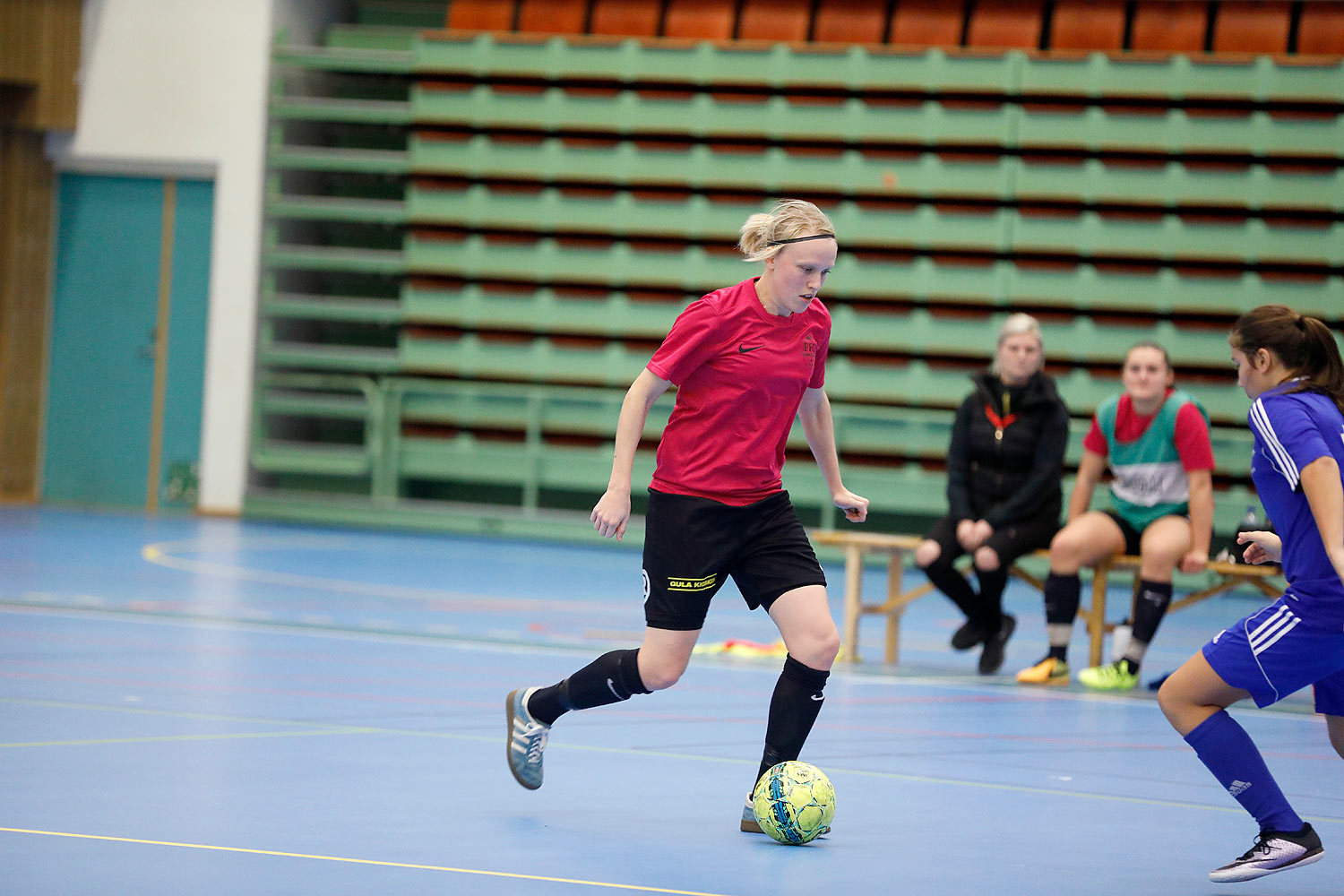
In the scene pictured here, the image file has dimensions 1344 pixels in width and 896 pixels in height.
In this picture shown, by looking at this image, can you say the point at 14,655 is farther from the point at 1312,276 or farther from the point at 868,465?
the point at 1312,276

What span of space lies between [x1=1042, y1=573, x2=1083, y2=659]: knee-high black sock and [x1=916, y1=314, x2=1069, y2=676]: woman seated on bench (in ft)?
0.79

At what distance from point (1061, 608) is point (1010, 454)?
2.33ft

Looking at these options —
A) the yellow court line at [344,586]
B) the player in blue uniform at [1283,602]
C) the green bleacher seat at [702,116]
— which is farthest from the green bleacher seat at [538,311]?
the player in blue uniform at [1283,602]

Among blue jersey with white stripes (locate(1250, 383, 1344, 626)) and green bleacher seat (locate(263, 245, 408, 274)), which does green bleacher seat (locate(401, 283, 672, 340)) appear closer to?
green bleacher seat (locate(263, 245, 408, 274))

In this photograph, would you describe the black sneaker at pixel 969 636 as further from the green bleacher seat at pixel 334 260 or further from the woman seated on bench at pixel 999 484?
the green bleacher seat at pixel 334 260

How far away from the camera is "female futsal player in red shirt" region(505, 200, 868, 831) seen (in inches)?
152

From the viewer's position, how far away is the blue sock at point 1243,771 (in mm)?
3449

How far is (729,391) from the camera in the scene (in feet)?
12.8

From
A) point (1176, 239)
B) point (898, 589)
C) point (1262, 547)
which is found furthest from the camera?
point (1176, 239)

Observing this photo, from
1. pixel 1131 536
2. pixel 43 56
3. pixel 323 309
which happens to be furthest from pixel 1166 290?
pixel 43 56

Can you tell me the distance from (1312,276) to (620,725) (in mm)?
8087

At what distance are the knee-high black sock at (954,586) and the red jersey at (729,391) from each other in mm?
3015

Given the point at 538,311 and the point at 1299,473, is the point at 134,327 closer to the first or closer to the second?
the point at 538,311

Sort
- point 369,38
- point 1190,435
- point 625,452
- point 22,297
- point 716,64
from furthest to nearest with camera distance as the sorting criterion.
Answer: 1. point 369,38
2. point 22,297
3. point 716,64
4. point 1190,435
5. point 625,452
